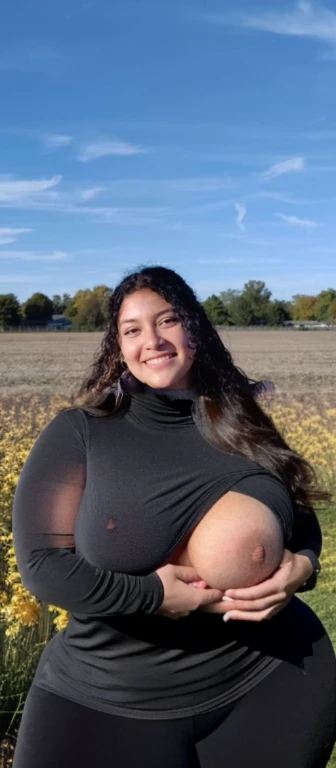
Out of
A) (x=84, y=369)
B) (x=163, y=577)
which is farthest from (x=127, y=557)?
(x=84, y=369)

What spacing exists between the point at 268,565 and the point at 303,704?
1.00 ft

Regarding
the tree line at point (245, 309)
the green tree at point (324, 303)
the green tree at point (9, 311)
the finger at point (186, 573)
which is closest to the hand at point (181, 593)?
the finger at point (186, 573)

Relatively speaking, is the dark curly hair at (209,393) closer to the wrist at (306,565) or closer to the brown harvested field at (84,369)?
the wrist at (306,565)

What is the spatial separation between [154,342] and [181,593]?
48cm

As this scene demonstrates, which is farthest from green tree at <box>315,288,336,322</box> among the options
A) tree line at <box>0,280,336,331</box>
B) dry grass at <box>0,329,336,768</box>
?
dry grass at <box>0,329,336,768</box>

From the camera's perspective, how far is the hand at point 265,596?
1566 millimetres

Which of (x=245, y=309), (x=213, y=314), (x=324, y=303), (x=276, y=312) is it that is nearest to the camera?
(x=213, y=314)

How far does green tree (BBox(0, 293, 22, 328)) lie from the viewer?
175ft

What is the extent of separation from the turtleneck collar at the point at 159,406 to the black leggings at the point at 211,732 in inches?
20.7

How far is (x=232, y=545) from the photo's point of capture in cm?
156

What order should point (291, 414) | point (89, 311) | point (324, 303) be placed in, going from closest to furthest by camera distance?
point (291, 414) → point (89, 311) → point (324, 303)

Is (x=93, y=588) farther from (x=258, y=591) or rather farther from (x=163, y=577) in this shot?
(x=258, y=591)

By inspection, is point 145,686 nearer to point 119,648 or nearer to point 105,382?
point 119,648

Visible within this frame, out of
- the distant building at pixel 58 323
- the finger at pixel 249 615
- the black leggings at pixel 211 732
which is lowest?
the distant building at pixel 58 323
